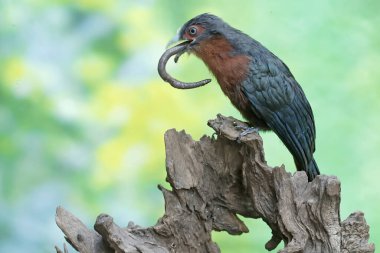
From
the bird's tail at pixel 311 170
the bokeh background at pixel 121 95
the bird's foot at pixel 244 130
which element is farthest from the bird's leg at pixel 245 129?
the bokeh background at pixel 121 95

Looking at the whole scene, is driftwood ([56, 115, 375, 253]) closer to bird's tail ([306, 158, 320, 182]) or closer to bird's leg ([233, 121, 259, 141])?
bird's leg ([233, 121, 259, 141])

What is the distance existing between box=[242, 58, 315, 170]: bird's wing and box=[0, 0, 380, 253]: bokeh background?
0.58m

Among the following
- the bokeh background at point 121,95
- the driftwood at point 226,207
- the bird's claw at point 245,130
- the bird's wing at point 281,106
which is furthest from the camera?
the bokeh background at point 121,95

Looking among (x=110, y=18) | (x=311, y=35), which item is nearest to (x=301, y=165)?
(x=311, y=35)

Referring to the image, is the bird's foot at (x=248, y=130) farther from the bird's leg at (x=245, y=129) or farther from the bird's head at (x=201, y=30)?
the bird's head at (x=201, y=30)

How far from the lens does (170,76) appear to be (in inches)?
87.1

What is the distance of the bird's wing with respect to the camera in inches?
85.3

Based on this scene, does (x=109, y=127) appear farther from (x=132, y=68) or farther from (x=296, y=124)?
(x=296, y=124)

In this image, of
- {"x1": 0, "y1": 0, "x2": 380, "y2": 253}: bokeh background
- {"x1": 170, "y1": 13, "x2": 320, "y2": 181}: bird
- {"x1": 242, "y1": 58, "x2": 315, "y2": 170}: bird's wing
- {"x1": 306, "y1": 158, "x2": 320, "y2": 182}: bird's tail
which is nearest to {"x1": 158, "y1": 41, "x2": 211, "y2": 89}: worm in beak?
{"x1": 170, "y1": 13, "x2": 320, "y2": 181}: bird

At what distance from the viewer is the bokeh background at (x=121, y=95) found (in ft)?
9.17

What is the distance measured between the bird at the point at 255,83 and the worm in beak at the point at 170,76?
0.06 ft

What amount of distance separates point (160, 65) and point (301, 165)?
536 mm

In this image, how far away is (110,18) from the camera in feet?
9.32

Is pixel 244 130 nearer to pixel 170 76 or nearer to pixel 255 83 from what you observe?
pixel 255 83
